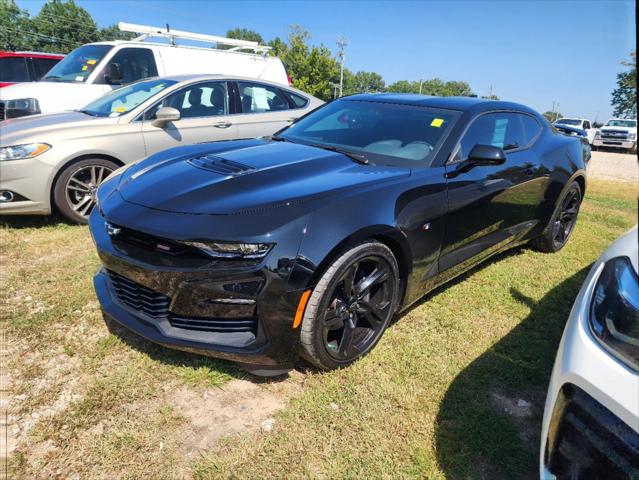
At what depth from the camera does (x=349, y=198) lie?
2195 mm

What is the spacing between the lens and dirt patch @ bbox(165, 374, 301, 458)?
1937 mm

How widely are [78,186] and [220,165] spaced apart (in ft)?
8.34

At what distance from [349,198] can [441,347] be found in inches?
46.5

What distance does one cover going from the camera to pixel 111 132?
4410 mm

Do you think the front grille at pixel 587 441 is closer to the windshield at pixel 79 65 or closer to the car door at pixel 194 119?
the car door at pixel 194 119

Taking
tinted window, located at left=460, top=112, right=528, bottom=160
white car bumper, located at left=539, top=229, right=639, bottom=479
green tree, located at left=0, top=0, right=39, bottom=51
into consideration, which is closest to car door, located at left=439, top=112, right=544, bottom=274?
tinted window, located at left=460, top=112, right=528, bottom=160

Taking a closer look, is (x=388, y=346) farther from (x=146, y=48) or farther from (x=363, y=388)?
(x=146, y=48)

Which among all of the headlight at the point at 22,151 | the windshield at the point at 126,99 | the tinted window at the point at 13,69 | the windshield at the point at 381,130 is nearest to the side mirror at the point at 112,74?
the windshield at the point at 126,99

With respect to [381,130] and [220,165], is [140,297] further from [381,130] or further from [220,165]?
[381,130]

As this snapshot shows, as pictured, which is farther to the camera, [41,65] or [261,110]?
[41,65]

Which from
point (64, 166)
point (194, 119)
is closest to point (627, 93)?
point (64, 166)

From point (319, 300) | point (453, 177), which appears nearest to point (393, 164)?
point (453, 177)

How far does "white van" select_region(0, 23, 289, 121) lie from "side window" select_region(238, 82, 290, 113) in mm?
2370

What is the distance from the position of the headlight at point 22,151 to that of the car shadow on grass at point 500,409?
4.11 m
